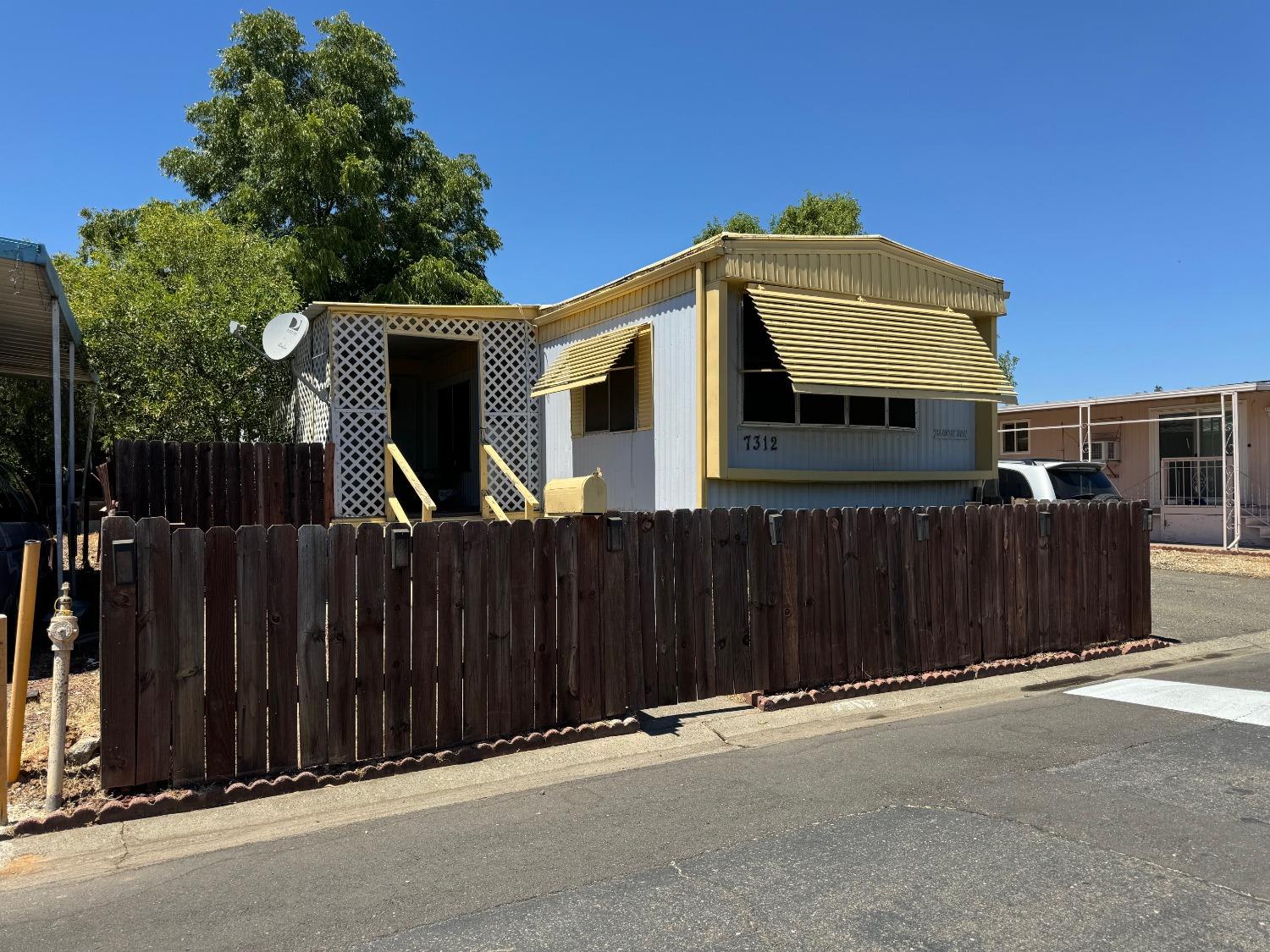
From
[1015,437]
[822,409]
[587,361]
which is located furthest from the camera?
[1015,437]

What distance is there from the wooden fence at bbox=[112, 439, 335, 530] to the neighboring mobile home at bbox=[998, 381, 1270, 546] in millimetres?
15330

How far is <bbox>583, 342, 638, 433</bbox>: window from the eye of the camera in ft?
35.6

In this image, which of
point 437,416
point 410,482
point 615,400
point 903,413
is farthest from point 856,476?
point 437,416

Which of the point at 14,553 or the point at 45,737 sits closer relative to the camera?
the point at 45,737

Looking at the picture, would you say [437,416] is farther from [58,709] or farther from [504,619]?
[58,709]

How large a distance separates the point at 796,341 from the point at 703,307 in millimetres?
1044

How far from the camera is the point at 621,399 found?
438 inches

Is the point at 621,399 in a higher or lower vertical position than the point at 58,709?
higher

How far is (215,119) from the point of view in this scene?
21.5 metres

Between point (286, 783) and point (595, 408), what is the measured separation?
7.41 m

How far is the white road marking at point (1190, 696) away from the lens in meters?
6.36

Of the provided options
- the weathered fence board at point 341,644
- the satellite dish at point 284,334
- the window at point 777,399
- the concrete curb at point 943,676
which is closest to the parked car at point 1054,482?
the window at point 777,399

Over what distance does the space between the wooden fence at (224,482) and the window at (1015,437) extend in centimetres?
1728

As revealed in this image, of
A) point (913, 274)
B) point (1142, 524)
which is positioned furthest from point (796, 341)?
point (1142, 524)
